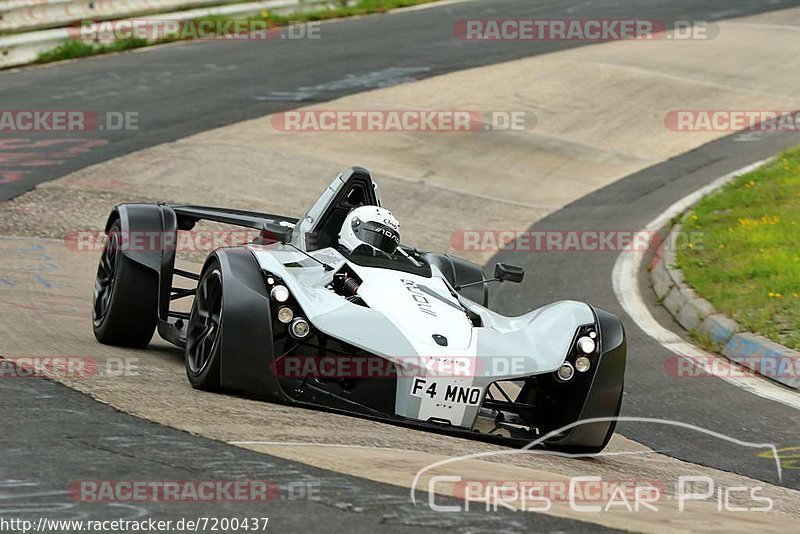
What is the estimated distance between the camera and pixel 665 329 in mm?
11320

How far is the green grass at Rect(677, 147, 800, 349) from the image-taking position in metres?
10.7

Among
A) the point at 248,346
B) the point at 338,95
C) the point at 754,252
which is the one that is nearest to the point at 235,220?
the point at 248,346

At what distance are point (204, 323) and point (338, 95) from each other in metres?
12.8

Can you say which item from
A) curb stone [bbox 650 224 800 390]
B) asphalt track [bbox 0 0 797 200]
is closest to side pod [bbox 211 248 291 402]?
curb stone [bbox 650 224 800 390]

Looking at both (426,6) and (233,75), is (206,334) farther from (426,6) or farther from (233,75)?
(426,6)

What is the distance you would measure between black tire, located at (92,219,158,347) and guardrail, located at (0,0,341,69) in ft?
43.8

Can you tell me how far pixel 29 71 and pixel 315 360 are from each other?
15213mm

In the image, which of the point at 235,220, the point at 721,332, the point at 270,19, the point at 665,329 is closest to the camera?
the point at 235,220

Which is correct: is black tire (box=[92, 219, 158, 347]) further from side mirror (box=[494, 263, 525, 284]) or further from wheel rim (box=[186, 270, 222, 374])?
side mirror (box=[494, 263, 525, 284])

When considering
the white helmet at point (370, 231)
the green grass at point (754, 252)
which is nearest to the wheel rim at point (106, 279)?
the white helmet at point (370, 231)

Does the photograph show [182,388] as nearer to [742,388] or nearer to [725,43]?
[742,388]

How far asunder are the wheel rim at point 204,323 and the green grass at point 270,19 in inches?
599

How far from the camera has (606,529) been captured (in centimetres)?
501

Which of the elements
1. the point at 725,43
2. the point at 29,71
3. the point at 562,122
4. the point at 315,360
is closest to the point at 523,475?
the point at 315,360
